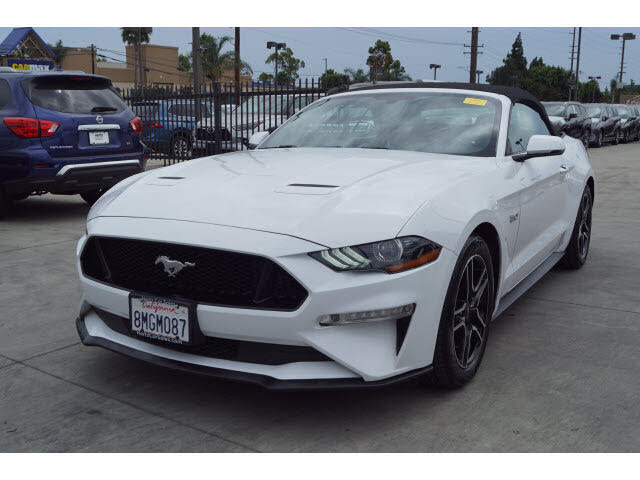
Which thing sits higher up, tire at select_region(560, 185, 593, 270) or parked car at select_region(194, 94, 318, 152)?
parked car at select_region(194, 94, 318, 152)

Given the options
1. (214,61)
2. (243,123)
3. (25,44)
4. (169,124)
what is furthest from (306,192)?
(25,44)

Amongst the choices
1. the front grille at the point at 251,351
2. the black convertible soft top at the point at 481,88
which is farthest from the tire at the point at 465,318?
the black convertible soft top at the point at 481,88

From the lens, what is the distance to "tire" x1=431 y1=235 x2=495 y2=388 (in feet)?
10.00

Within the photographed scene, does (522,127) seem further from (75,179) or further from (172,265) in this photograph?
(75,179)

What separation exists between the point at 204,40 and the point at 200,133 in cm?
4608

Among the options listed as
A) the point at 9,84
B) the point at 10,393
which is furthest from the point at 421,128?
the point at 9,84

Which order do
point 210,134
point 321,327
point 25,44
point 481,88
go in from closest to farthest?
point 321,327 → point 481,88 → point 210,134 → point 25,44

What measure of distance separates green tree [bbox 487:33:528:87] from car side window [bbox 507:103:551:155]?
10630 centimetres

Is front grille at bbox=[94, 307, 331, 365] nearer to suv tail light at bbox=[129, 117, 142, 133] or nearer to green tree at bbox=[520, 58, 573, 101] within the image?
suv tail light at bbox=[129, 117, 142, 133]

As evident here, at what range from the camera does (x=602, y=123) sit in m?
25.8

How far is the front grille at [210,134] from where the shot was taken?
1286 cm

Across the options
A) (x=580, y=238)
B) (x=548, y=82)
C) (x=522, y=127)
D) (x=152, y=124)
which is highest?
(x=548, y=82)

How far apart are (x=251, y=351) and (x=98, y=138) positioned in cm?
604

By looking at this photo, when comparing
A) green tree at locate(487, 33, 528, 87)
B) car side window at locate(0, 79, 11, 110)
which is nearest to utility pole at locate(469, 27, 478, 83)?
car side window at locate(0, 79, 11, 110)
